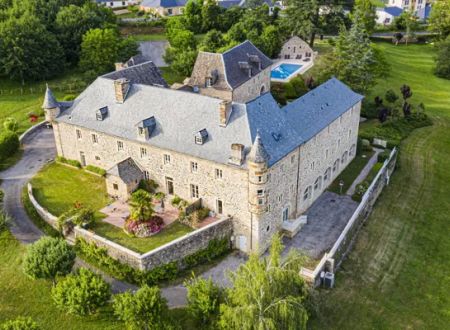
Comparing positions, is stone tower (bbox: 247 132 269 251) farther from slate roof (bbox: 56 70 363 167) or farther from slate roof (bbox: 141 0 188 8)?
slate roof (bbox: 141 0 188 8)

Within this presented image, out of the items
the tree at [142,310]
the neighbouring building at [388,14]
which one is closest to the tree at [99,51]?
the tree at [142,310]

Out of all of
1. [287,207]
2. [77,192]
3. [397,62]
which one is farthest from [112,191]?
[397,62]

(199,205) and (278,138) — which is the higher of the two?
(278,138)

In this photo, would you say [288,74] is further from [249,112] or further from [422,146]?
[249,112]

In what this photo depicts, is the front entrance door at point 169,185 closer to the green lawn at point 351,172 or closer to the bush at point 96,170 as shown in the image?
the bush at point 96,170

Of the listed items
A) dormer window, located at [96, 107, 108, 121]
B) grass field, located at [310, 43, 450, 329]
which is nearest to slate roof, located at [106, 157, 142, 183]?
dormer window, located at [96, 107, 108, 121]

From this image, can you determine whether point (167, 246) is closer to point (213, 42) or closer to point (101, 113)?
point (101, 113)
